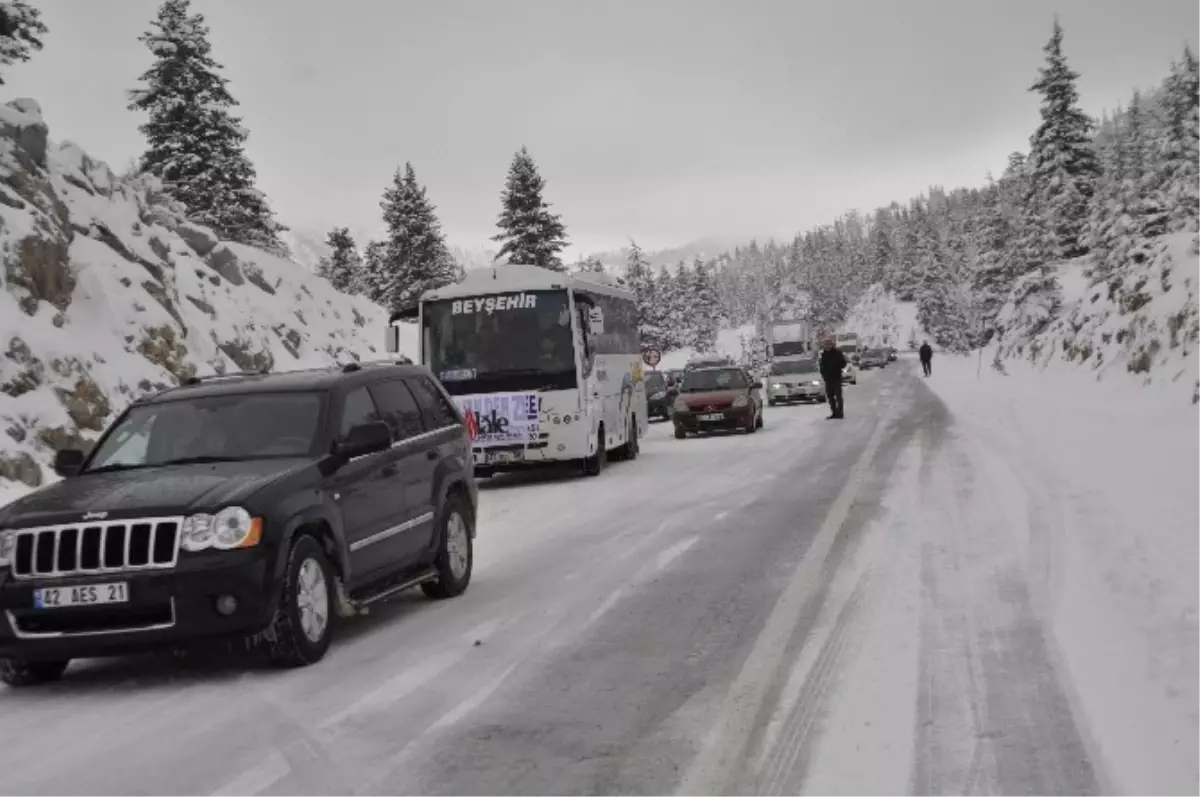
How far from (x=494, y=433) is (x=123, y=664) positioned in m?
10.7

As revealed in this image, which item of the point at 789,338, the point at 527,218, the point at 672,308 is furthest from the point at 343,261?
the point at 672,308

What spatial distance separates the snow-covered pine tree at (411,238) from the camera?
202 ft

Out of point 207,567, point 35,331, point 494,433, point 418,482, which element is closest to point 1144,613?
point 418,482

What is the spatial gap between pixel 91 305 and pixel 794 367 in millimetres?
23589

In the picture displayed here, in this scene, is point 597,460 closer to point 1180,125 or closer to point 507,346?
point 507,346

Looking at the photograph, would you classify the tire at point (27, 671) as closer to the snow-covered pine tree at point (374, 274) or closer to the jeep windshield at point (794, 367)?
the jeep windshield at point (794, 367)

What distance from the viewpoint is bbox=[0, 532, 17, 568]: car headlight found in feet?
19.9

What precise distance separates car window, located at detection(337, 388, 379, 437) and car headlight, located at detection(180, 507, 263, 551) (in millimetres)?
1298

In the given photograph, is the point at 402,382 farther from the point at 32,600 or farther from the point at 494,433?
the point at 494,433

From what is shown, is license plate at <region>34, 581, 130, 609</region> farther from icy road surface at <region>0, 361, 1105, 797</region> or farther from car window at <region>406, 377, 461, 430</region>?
car window at <region>406, 377, 461, 430</region>

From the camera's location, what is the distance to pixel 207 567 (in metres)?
5.97

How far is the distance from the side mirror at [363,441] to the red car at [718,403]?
1857 centimetres

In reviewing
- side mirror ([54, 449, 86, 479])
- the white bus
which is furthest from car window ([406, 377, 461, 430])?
the white bus

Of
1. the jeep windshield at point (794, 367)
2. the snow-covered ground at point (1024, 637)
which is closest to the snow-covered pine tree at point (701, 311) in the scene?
the jeep windshield at point (794, 367)
